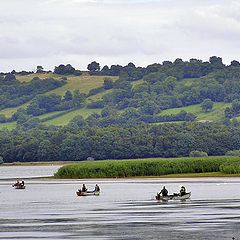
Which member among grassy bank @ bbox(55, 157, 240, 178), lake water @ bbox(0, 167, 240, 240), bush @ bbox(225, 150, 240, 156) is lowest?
lake water @ bbox(0, 167, 240, 240)

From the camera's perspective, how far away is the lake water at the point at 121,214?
58.8 meters

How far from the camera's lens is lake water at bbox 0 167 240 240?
58812 millimetres

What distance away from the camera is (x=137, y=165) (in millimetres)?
130875

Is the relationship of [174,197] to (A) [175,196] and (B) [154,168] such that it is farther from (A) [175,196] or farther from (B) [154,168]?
(B) [154,168]

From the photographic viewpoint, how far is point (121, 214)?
7131 centimetres

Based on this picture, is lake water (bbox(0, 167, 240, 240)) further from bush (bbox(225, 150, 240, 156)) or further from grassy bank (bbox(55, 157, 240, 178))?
bush (bbox(225, 150, 240, 156))

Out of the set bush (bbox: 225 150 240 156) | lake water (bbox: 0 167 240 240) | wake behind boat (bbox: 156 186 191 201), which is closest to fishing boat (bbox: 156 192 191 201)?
wake behind boat (bbox: 156 186 191 201)

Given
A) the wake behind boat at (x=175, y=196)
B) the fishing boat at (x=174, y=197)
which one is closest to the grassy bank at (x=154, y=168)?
the fishing boat at (x=174, y=197)

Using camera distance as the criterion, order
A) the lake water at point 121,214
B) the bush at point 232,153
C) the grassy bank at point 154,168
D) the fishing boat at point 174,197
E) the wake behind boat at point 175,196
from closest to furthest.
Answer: the lake water at point 121,214, the wake behind boat at point 175,196, the fishing boat at point 174,197, the grassy bank at point 154,168, the bush at point 232,153

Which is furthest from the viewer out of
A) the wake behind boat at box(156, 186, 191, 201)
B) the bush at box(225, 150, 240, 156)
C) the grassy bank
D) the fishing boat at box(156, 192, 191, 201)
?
the bush at box(225, 150, 240, 156)

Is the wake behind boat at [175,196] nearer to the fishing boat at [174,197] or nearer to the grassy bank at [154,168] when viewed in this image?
the fishing boat at [174,197]

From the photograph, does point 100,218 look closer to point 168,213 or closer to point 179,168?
point 168,213

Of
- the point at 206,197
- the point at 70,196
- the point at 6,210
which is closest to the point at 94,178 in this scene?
the point at 70,196

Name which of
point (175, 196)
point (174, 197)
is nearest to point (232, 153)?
point (174, 197)
